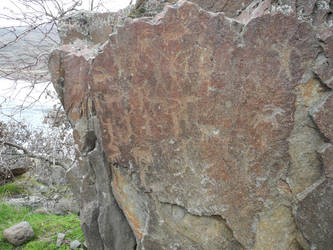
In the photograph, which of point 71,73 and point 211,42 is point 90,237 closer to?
point 71,73

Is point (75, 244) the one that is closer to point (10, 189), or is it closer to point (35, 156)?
point (35, 156)

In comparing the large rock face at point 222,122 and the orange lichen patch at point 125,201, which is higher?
the large rock face at point 222,122

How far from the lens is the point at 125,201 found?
76.7 inches

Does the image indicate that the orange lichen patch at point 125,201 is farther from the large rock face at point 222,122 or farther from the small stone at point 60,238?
the small stone at point 60,238

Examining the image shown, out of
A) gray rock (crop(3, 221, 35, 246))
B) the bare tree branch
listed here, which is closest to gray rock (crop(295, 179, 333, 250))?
gray rock (crop(3, 221, 35, 246))

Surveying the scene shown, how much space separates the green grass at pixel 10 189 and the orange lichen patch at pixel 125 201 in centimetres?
356

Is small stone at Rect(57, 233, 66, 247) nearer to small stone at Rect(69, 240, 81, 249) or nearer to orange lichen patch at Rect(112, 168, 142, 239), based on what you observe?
small stone at Rect(69, 240, 81, 249)

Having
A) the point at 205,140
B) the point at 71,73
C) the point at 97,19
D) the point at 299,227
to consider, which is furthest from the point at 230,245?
the point at 97,19

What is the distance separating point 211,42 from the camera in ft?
4.90

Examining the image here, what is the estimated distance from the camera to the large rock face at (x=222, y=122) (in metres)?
1.43

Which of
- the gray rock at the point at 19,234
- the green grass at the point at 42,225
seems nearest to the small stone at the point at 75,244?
the green grass at the point at 42,225

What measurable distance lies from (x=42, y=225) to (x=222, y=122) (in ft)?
9.37

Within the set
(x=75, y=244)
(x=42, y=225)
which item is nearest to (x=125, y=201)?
(x=75, y=244)

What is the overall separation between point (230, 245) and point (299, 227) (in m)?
0.40
